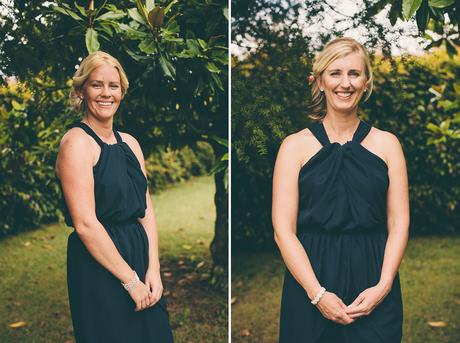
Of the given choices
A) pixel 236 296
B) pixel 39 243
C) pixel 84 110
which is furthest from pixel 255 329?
pixel 84 110

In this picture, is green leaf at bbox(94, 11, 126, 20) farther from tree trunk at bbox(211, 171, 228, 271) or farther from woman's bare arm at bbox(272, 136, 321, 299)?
tree trunk at bbox(211, 171, 228, 271)

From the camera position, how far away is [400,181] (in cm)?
268

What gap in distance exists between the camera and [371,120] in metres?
3.29

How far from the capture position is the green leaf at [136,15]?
288cm

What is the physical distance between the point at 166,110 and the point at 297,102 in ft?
2.82

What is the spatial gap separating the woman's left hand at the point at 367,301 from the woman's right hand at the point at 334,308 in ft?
0.07

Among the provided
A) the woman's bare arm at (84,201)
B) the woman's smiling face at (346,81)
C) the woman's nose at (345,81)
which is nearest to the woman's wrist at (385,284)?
the woman's smiling face at (346,81)

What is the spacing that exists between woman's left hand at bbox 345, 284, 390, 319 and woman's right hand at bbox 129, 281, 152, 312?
0.93 metres

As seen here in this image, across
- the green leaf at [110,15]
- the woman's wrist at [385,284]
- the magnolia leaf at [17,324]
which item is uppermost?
the green leaf at [110,15]

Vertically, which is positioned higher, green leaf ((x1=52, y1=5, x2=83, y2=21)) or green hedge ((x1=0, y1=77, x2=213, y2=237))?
green leaf ((x1=52, y1=5, x2=83, y2=21))

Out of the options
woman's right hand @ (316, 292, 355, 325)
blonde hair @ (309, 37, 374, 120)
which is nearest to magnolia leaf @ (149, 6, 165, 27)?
blonde hair @ (309, 37, 374, 120)

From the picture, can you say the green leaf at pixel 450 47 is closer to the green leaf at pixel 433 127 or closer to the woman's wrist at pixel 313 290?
the green leaf at pixel 433 127

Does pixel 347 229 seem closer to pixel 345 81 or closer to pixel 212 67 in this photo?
pixel 345 81

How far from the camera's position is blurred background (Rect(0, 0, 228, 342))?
303cm
